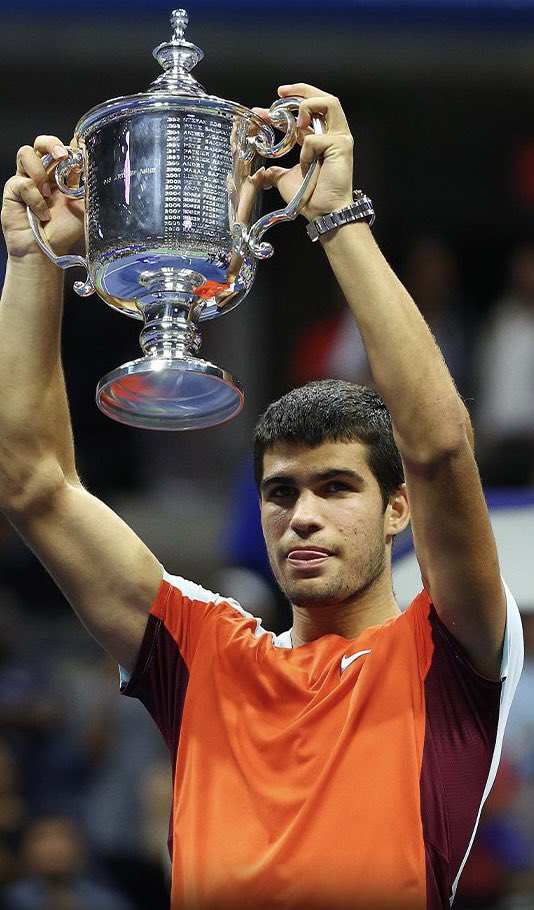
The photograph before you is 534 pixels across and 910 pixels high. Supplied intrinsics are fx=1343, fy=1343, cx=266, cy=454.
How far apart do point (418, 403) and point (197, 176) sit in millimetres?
517

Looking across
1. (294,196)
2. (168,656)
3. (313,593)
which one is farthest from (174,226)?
(168,656)

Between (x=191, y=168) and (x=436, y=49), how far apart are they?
4.47 m

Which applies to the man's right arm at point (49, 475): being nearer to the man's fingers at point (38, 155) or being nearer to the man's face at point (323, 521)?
the man's fingers at point (38, 155)

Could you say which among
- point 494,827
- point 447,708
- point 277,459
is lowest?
point 494,827

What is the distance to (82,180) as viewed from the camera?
94.0 inches

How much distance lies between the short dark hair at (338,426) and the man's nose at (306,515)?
115 millimetres

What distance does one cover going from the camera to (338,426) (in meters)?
2.54

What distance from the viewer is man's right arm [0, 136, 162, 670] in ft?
8.10

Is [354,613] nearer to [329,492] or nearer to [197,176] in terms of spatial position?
[329,492]

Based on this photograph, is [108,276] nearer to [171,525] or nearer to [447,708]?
[447,708]

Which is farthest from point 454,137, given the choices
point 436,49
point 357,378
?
point 357,378

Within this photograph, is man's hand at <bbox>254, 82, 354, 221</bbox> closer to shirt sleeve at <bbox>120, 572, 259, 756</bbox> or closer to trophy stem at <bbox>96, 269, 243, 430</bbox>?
trophy stem at <bbox>96, 269, 243, 430</bbox>

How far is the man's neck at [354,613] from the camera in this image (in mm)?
2516

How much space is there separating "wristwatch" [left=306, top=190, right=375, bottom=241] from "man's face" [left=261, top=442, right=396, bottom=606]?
519 mm
